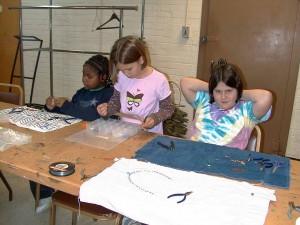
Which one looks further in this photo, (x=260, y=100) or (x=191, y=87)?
(x=191, y=87)

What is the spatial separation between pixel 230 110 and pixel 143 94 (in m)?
0.50

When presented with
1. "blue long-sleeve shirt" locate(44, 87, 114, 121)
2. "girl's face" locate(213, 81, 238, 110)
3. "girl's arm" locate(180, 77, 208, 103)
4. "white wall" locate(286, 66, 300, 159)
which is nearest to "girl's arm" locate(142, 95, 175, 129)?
"girl's arm" locate(180, 77, 208, 103)

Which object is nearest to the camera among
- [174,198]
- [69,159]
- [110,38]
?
[174,198]

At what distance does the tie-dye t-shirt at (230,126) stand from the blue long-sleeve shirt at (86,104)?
65 centimetres

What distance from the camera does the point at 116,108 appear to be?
5.77 feet

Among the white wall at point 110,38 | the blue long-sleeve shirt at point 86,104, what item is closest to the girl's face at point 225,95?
the blue long-sleeve shirt at point 86,104

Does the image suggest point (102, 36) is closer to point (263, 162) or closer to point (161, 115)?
point (161, 115)

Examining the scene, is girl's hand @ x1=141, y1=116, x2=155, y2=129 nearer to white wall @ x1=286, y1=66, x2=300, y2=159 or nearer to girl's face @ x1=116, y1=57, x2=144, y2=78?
girl's face @ x1=116, y1=57, x2=144, y2=78

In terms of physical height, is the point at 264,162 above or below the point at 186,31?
below

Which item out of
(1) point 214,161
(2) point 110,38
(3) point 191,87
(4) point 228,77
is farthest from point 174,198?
(2) point 110,38

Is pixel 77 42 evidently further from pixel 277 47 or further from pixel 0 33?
pixel 277 47

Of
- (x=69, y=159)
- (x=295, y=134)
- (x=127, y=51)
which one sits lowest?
(x=295, y=134)

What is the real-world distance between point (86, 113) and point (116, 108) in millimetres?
179

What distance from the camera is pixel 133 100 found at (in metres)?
1.76
